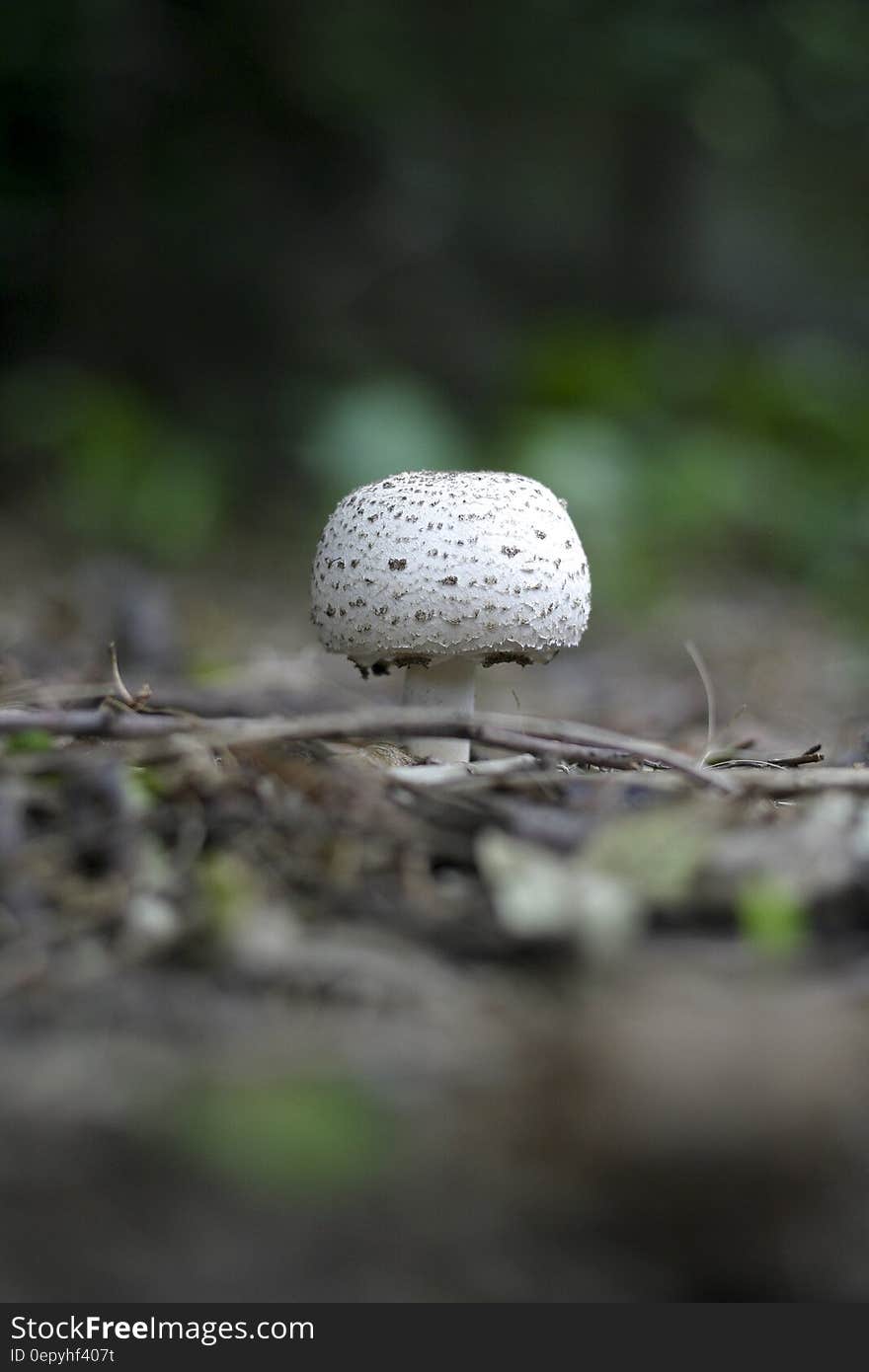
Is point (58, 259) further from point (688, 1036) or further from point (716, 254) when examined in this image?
point (688, 1036)

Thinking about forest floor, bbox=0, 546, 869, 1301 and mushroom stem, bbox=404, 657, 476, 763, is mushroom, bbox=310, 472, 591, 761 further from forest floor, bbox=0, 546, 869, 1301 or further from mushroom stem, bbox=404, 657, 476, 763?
forest floor, bbox=0, 546, 869, 1301

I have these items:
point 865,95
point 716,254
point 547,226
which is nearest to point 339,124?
point 547,226

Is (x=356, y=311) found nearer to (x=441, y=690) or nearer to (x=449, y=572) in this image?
(x=441, y=690)

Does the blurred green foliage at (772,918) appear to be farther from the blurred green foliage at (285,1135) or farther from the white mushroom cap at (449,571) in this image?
the white mushroom cap at (449,571)

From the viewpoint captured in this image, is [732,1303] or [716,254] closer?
[732,1303]

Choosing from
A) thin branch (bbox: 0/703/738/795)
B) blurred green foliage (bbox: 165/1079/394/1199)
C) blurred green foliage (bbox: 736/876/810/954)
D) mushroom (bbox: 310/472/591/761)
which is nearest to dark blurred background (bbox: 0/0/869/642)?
mushroom (bbox: 310/472/591/761)

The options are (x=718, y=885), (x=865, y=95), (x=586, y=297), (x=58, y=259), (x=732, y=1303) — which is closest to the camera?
(x=732, y=1303)

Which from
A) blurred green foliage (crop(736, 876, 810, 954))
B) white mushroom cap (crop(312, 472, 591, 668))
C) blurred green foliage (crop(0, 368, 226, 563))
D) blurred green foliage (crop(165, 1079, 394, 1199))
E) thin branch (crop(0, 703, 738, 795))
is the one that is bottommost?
blurred green foliage (crop(165, 1079, 394, 1199))

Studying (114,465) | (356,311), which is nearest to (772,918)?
(114,465)
